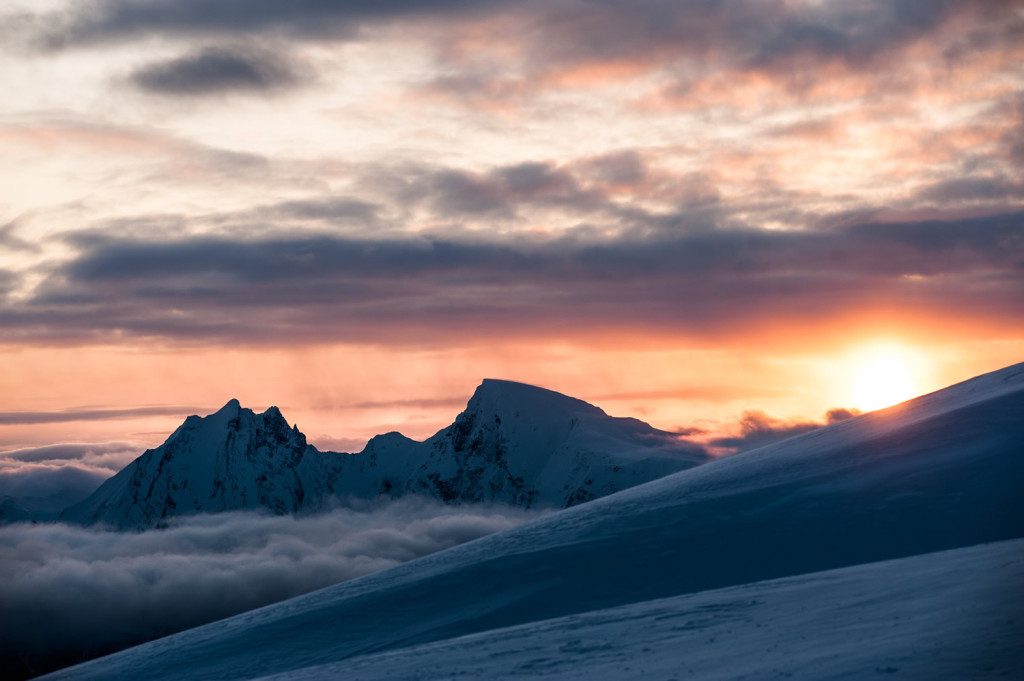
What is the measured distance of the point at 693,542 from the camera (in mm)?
38906

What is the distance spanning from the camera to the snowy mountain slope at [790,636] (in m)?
16.8

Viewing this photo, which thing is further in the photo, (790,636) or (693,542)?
(693,542)

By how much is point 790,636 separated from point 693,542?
17.8 m

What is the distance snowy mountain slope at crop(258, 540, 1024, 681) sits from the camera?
16.8 meters

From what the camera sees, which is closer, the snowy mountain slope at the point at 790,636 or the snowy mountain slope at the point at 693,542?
the snowy mountain slope at the point at 790,636

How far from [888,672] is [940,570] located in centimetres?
897

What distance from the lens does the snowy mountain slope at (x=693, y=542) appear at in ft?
115

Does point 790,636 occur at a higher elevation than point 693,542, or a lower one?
lower

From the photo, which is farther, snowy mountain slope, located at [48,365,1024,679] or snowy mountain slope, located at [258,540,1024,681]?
snowy mountain slope, located at [48,365,1024,679]

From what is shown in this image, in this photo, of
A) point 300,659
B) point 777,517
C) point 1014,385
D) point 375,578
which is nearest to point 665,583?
point 777,517

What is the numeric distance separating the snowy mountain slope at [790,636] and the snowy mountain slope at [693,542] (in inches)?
160

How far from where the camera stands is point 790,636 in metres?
21.2

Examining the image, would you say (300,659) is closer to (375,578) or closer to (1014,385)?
(375,578)

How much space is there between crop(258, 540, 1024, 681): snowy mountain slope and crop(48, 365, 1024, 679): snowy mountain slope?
407 cm
